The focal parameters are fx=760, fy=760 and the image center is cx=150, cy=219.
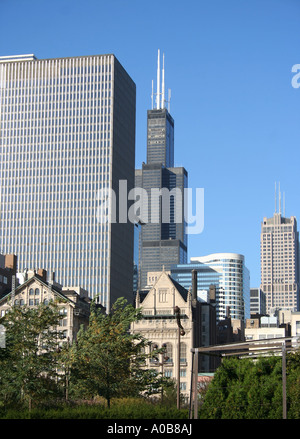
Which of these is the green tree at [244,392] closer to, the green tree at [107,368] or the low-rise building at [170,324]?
the green tree at [107,368]

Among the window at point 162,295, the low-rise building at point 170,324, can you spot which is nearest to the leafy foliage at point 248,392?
the low-rise building at point 170,324

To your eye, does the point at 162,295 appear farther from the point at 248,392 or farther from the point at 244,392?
the point at 248,392

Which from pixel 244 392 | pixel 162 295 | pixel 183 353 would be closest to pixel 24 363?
pixel 244 392

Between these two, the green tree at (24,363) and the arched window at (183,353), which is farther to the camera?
the arched window at (183,353)

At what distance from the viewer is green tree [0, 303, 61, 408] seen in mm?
56812

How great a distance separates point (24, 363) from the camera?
190 feet

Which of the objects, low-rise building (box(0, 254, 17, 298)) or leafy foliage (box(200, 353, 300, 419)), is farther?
low-rise building (box(0, 254, 17, 298))

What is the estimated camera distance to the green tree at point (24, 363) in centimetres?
5681

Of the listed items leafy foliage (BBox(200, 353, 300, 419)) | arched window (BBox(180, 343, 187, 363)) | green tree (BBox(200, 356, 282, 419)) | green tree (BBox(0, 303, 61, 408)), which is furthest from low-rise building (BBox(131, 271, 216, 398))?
green tree (BBox(200, 356, 282, 419))

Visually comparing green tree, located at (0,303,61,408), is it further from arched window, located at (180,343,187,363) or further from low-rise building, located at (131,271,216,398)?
arched window, located at (180,343,187,363)
